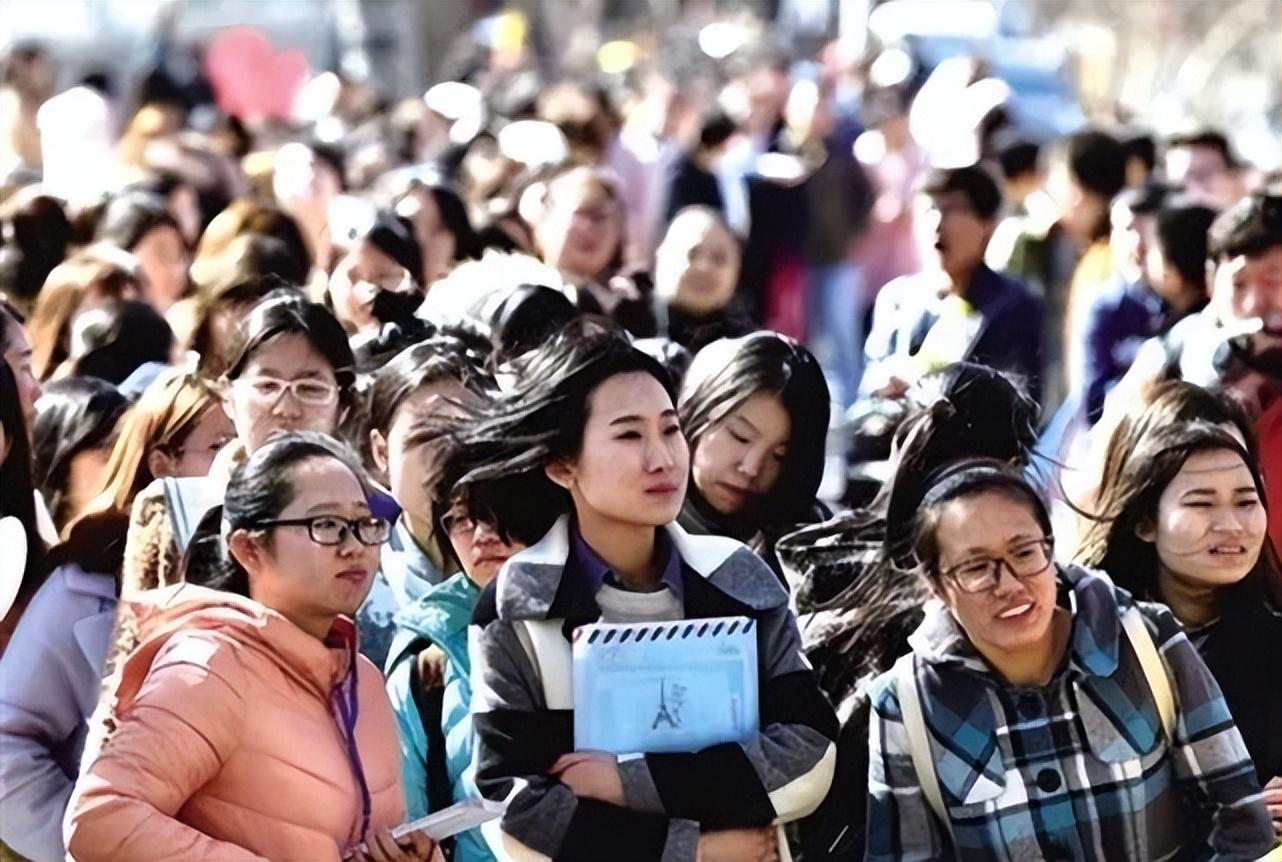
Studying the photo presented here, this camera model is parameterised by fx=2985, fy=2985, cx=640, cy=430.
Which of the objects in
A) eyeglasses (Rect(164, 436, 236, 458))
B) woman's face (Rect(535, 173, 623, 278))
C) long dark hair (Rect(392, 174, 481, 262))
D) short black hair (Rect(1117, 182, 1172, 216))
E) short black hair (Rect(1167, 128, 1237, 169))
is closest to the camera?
eyeglasses (Rect(164, 436, 236, 458))

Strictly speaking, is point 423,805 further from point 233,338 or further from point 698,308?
point 698,308

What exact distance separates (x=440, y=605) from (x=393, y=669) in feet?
0.49

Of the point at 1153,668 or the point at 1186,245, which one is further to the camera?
the point at 1186,245

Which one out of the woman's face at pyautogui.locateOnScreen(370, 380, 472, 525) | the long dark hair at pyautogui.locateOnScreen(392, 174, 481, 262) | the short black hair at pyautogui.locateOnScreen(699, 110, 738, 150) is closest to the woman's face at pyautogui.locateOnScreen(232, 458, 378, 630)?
the woman's face at pyautogui.locateOnScreen(370, 380, 472, 525)

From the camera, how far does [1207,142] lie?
1262 cm

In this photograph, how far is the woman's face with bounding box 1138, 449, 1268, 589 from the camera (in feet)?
18.6

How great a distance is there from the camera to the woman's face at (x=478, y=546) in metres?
5.46

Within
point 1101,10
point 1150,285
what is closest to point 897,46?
point 1101,10

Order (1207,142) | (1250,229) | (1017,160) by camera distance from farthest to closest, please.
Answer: (1017,160), (1207,142), (1250,229)

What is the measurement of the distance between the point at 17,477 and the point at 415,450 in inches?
32.0

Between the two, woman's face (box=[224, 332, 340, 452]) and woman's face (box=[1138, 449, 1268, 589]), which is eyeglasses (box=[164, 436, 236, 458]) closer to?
woman's face (box=[224, 332, 340, 452])

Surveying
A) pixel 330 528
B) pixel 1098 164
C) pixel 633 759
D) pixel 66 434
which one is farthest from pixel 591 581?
pixel 1098 164

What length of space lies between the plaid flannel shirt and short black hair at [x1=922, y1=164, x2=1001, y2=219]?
5.01m

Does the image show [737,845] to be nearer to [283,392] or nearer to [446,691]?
[446,691]
